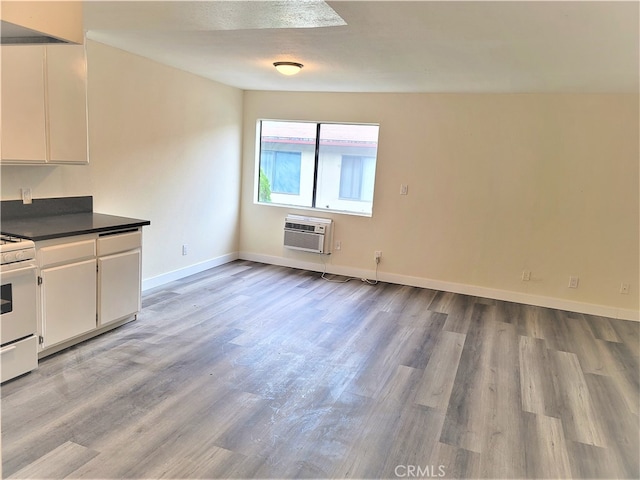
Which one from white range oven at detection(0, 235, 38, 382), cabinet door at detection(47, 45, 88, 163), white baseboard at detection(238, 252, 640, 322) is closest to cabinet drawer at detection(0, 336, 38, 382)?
white range oven at detection(0, 235, 38, 382)

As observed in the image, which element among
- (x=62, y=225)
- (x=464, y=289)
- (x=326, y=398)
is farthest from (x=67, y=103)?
(x=464, y=289)

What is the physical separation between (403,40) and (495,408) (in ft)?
8.17

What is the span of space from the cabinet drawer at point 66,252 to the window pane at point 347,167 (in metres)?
3.37

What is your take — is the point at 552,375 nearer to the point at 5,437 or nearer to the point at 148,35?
the point at 5,437

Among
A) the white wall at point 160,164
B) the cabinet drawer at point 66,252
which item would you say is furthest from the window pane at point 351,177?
the cabinet drawer at point 66,252

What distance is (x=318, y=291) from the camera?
514 centimetres

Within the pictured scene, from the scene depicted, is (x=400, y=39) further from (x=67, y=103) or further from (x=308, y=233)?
(x=308, y=233)

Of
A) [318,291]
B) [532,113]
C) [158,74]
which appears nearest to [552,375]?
[318,291]

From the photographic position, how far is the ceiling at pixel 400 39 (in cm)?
240

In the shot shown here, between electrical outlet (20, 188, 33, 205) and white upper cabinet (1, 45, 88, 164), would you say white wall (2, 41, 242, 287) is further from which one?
white upper cabinet (1, 45, 88, 164)

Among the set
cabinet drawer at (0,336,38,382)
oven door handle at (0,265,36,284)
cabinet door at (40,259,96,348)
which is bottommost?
cabinet drawer at (0,336,38,382)

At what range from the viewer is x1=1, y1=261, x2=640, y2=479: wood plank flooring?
7.24ft

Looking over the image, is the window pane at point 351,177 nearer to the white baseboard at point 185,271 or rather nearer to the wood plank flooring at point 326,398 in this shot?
the white baseboard at point 185,271
